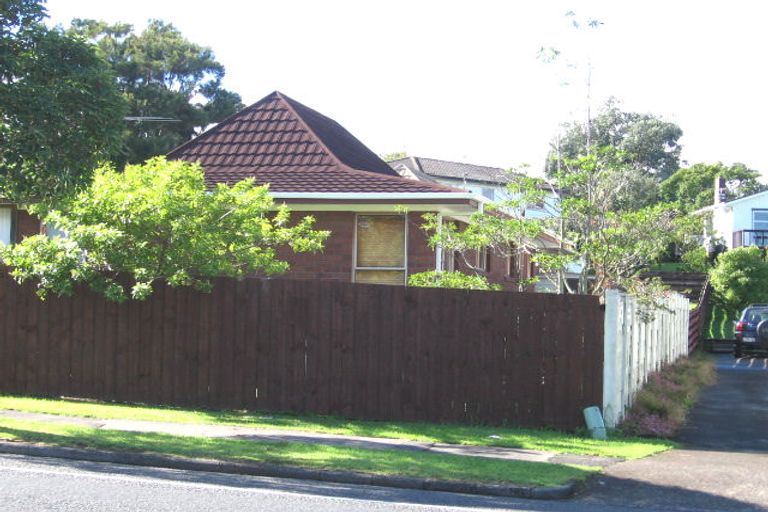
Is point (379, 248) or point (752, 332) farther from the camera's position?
point (752, 332)

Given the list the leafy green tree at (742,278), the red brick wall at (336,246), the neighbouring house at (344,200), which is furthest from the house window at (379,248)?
the leafy green tree at (742,278)

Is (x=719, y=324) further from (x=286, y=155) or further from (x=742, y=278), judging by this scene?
(x=286, y=155)

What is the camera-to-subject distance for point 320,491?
336 inches

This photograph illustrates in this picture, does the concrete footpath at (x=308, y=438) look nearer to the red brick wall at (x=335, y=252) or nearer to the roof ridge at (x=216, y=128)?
the red brick wall at (x=335, y=252)

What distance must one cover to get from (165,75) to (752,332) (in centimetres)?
3502

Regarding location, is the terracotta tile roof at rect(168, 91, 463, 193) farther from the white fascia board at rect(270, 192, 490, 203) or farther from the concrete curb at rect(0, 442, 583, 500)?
the concrete curb at rect(0, 442, 583, 500)

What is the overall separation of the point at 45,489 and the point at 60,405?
220 inches

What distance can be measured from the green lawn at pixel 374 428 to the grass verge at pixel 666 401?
0.56 meters

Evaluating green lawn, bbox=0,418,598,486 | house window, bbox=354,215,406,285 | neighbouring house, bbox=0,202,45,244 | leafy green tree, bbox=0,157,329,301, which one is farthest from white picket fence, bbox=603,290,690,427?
neighbouring house, bbox=0,202,45,244

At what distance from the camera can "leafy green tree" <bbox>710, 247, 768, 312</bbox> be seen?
37.8 meters

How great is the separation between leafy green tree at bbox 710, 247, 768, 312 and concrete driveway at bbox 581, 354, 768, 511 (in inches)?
948

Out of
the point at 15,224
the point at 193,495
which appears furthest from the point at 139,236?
the point at 15,224

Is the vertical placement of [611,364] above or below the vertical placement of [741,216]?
below

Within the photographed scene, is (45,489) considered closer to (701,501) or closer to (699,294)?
(701,501)
